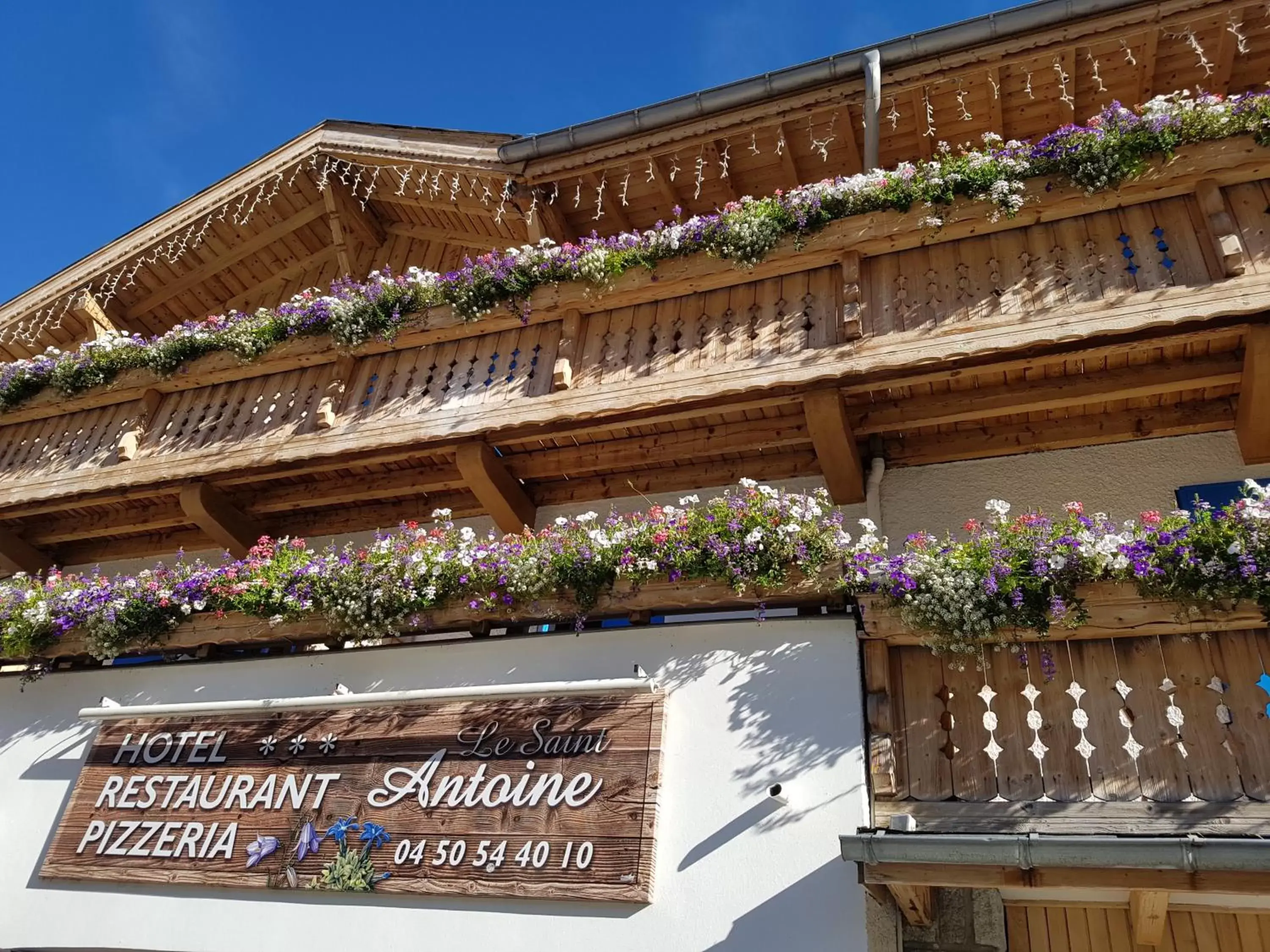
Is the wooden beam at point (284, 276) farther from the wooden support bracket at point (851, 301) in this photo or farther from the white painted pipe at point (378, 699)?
the wooden support bracket at point (851, 301)

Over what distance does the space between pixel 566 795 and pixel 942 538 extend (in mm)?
3661

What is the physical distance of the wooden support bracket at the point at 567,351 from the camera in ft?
27.5

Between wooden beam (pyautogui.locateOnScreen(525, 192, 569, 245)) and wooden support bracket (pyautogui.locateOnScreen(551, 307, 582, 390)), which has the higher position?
wooden beam (pyautogui.locateOnScreen(525, 192, 569, 245))

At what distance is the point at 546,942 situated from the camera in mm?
5719

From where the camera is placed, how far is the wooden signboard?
600cm

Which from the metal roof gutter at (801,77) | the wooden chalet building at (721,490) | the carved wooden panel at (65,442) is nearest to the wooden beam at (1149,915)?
the wooden chalet building at (721,490)

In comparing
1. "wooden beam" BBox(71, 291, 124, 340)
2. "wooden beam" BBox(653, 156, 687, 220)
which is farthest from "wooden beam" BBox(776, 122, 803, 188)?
"wooden beam" BBox(71, 291, 124, 340)

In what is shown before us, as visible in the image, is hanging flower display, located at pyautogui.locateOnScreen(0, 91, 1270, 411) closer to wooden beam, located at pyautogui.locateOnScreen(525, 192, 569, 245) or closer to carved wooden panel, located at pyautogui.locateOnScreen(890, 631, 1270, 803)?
wooden beam, located at pyautogui.locateOnScreen(525, 192, 569, 245)

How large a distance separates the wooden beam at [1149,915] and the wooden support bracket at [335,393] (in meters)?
7.37

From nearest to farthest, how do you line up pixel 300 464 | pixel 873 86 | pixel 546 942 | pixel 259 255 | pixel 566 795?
pixel 546 942, pixel 566 795, pixel 873 86, pixel 300 464, pixel 259 255

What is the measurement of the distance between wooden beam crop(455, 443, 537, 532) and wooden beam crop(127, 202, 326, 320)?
4.90 metres

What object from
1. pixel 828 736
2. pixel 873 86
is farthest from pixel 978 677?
pixel 873 86

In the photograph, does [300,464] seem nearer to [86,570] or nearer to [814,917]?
[86,570]

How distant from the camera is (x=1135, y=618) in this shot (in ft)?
18.3
